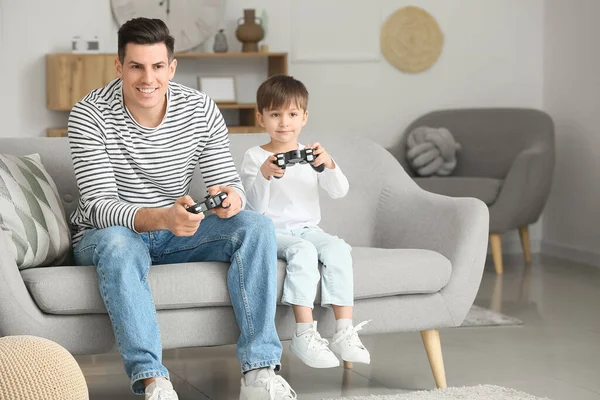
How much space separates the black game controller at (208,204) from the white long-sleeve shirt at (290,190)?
14.1 inches

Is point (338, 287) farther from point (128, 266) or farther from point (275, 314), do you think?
point (128, 266)

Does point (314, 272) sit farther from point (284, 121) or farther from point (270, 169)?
point (284, 121)

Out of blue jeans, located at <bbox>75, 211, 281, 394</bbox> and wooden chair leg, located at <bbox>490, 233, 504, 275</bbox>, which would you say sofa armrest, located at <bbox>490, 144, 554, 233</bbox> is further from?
blue jeans, located at <bbox>75, 211, 281, 394</bbox>

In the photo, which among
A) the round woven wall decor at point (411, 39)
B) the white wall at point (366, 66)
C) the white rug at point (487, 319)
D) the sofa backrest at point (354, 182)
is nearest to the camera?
the sofa backrest at point (354, 182)

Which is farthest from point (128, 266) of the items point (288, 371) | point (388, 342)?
point (388, 342)

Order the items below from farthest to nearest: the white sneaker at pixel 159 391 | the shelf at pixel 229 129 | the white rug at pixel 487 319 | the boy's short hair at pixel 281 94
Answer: the shelf at pixel 229 129, the white rug at pixel 487 319, the boy's short hair at pixel 281 94, the white sneaker at pixel 159 391

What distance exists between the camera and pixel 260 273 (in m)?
2.54

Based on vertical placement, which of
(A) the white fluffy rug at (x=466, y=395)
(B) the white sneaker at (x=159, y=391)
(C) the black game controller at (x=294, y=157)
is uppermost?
(C) the black game controller at (x=294, y=157)

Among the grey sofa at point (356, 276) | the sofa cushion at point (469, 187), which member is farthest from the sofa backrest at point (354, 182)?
the sofa cushion at point (469, 187)

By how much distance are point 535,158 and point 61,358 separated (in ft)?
12.5

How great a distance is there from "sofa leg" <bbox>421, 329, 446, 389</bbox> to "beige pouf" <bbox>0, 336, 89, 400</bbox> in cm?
114

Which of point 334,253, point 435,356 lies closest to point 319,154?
point 334,253

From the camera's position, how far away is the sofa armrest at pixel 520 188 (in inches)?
212

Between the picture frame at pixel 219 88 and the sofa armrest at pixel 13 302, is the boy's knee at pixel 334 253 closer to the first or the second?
the sofa armrest at pixel 13 302
